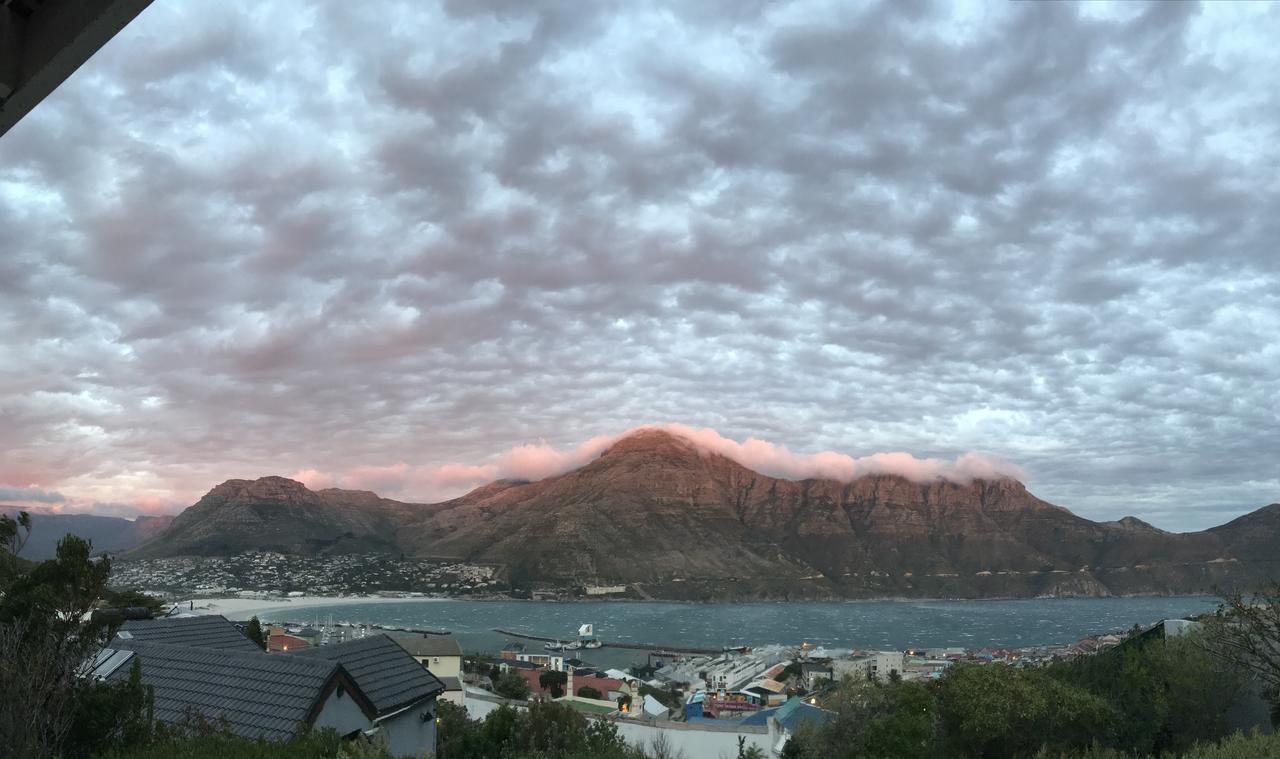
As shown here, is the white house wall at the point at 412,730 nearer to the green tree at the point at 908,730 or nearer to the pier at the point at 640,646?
the green tree at the point at 908,730

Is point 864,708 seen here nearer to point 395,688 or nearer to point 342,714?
point 395,688

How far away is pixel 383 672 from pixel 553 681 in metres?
70.9

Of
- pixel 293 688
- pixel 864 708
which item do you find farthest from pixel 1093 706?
pixel 293 688

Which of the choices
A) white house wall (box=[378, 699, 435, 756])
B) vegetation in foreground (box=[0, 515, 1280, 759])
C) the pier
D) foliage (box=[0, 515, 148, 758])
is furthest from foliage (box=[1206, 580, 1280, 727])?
the pier

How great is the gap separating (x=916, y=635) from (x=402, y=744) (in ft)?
581

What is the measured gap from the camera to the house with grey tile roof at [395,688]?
1605cm

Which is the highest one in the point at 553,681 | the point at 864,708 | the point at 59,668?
the point at 59,668

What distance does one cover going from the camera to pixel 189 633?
818 inches

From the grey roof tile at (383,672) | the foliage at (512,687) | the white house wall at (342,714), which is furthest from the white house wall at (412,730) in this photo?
the foliage at (512,687)

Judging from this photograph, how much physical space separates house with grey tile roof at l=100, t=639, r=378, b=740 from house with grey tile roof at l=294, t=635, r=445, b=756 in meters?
0.35

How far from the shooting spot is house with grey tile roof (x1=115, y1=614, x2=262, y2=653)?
19562 mm

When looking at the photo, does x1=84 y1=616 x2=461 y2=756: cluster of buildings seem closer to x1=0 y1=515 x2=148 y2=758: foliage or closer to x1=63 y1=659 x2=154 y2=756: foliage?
x1=63 y1=659 x2=154 y2=756: foliage

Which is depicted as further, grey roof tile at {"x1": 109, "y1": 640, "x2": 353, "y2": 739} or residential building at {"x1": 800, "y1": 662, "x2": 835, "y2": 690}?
residential building at {"x1": 800, "y1": 662, "x2": 835, "y2": 690}

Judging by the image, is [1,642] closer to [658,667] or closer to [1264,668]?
[1264,668]
